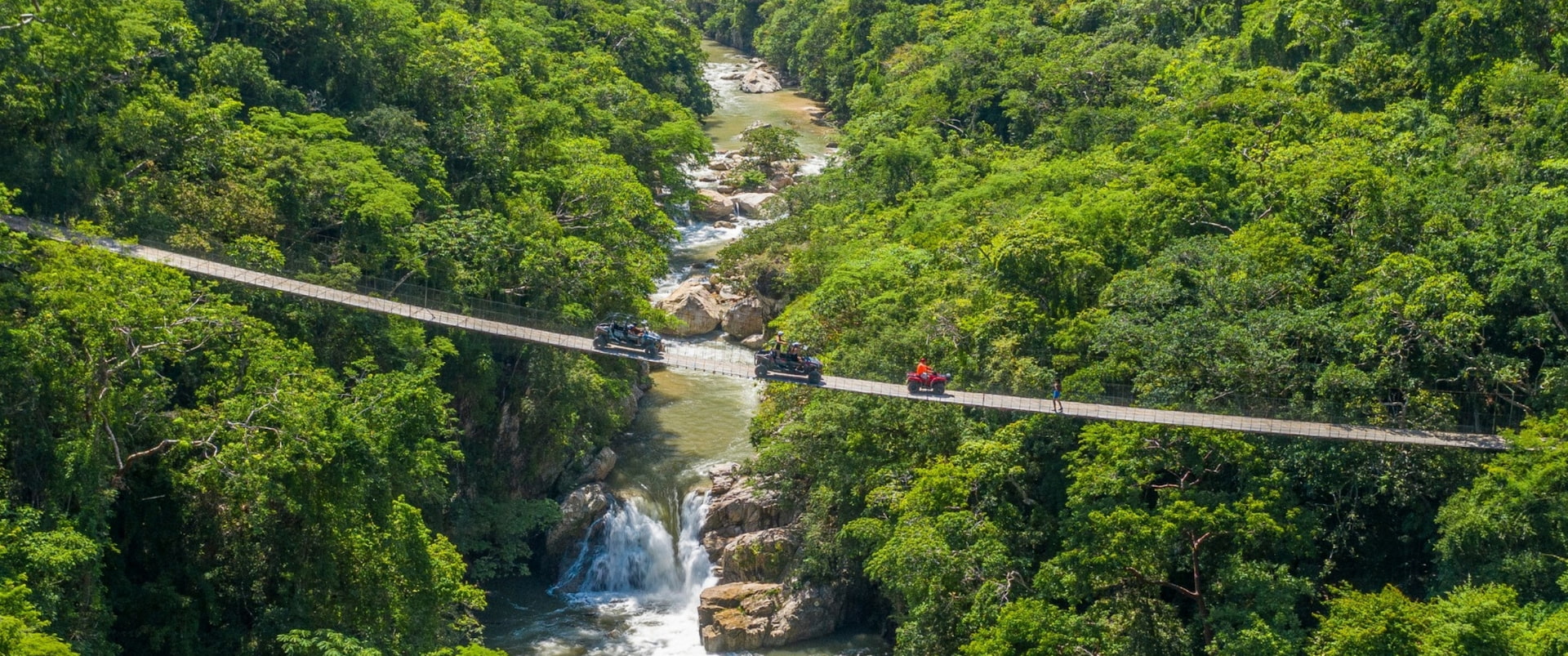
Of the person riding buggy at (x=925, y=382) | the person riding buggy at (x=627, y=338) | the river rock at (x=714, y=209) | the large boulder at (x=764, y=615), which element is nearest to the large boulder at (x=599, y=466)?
the large boulder at (x=764, y=615)

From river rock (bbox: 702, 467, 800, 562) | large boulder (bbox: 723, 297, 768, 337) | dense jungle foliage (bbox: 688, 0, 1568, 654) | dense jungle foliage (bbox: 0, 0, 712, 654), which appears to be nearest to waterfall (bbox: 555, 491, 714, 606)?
river rock (bbox: 702, 467, 800, 562)

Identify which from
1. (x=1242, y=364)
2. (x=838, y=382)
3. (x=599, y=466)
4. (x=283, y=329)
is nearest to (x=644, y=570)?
(x=599, y=466)

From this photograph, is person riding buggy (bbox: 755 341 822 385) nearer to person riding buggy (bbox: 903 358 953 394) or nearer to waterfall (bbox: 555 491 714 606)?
person riding buggy (bbox: 903 358 953 394)

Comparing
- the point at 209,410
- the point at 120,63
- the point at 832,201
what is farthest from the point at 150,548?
the point at 832,201

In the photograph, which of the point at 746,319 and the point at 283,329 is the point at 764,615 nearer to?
the point at 283,329

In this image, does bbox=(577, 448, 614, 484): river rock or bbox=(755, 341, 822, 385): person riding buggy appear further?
bbox=(577, 448, 614, 484): river rock
